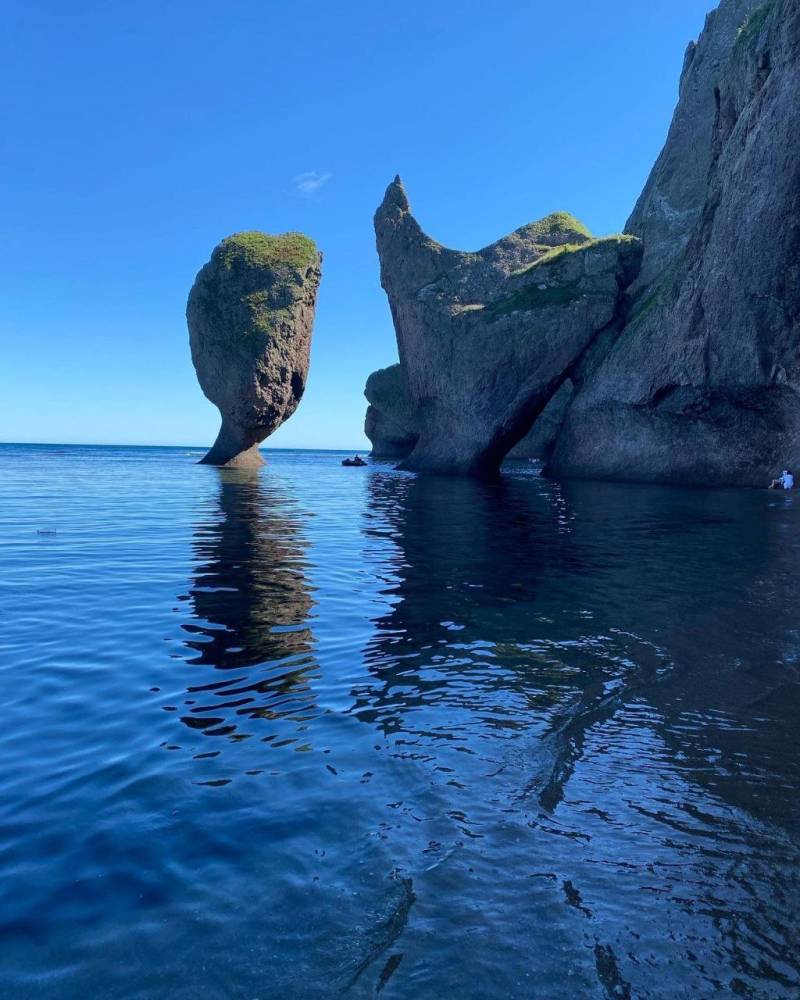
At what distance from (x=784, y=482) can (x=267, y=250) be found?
146 feet

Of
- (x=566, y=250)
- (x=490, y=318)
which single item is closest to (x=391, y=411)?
(x=490, y=318)

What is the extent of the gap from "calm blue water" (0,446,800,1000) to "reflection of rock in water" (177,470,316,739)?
0.19ft

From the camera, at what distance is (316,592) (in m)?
11.3

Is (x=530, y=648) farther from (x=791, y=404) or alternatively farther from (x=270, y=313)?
(x=270, y=313)

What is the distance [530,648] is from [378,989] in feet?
18.5

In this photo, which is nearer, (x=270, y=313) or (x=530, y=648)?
(x=530, y=648)

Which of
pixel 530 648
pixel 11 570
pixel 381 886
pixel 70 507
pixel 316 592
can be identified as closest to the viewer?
pixel 381 886

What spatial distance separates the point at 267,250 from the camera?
5941cm

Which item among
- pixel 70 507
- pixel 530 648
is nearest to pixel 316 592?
pixel 530 648

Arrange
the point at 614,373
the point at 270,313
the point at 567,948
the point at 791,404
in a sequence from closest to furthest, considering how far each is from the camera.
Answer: the point at 567,948 → the point at 791,404 → the point at 614,373 → the point at 270,313

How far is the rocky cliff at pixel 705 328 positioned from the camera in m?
29.5

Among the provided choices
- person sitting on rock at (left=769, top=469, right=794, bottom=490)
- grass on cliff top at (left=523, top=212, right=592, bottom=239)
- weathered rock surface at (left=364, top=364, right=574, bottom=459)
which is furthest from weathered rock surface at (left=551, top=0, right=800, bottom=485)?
weathered rock surface at (left=364, top=364, right=574, bottom=459)

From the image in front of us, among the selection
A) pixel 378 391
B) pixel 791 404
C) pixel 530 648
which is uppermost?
pixel 378 391

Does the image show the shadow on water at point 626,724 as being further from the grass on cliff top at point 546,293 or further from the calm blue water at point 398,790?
the grass on cliff top at point 546,293
